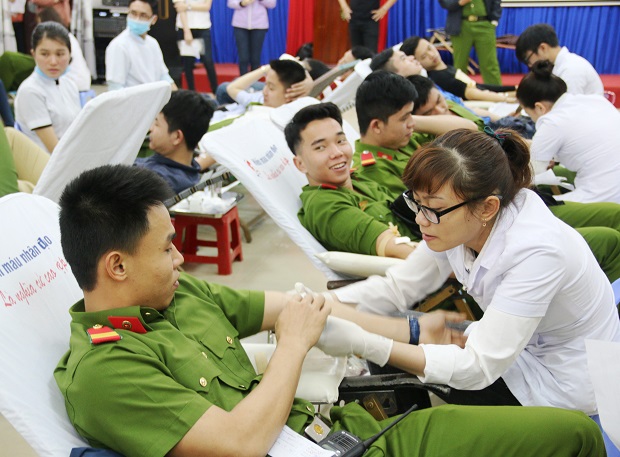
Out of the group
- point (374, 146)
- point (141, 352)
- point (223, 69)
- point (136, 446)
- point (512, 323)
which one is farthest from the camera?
point (223, 69)

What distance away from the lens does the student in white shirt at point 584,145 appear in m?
Result: 3.16

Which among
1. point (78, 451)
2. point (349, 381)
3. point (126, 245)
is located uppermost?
point (126, 245)

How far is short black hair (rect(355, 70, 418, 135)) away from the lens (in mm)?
2924

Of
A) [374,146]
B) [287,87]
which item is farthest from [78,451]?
[287,87]

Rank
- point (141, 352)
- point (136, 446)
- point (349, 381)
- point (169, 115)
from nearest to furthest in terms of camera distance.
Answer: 1. point (136, 446)
2. point (141, 352)
3. point (349, 381)
4. point (169, 115)

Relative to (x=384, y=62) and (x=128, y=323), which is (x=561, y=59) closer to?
(x=384, y=62)

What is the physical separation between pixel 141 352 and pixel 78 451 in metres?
0.20

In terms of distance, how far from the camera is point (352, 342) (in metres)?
1.59

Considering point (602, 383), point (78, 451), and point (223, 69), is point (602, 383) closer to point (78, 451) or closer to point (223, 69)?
point (78, 451)

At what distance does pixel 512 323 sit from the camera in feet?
4.89

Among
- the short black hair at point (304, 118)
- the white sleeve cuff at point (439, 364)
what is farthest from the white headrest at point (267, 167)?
the white sleeve cuff at point (439, 364)

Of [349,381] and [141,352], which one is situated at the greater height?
[141,352]

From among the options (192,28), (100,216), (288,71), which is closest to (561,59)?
(288,71)

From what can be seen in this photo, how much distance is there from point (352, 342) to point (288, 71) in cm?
307
